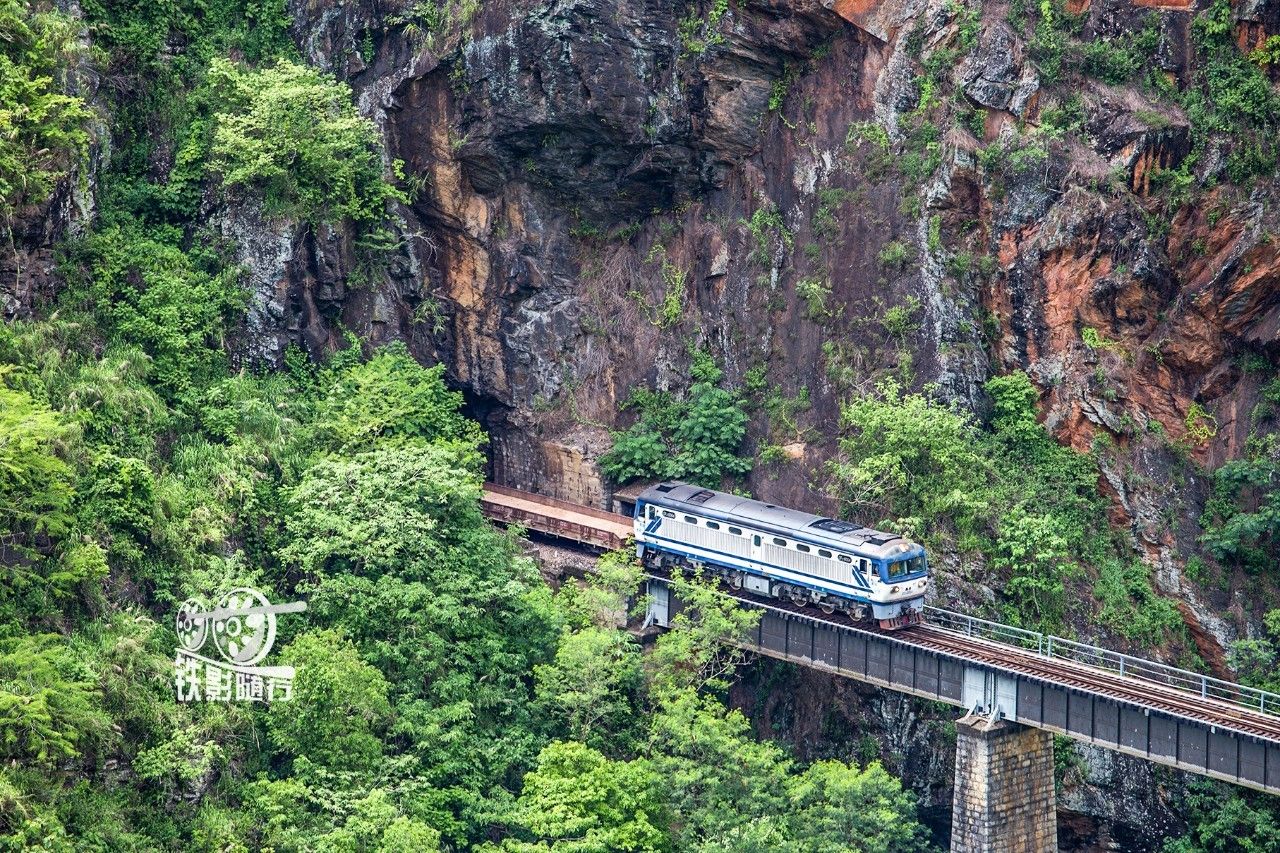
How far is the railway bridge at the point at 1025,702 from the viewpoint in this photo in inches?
2000

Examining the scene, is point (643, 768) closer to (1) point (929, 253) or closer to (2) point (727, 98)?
(1) point (929, 253)

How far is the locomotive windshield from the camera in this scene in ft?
183

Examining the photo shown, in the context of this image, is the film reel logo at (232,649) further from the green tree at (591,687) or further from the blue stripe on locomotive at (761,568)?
the blue stripe on locomotive at (761,568)

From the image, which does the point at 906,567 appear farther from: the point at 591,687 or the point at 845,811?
the point at 591,687

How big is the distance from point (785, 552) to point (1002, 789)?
31.2 feet

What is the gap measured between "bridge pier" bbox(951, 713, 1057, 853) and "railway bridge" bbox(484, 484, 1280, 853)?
27 mm

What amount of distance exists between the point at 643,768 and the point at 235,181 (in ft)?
77.0

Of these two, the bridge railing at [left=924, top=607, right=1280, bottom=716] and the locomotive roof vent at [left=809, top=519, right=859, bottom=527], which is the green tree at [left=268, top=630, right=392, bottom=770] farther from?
the bridge railing at [left=924, top=607, right=1280, bottom=716]

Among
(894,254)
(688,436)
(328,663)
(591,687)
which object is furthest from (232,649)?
(894,254)

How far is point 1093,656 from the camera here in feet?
187

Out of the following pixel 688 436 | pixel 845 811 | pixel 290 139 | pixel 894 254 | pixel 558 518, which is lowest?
pixel 845 811

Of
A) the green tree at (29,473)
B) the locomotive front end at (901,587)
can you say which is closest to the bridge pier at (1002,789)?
the locomotive front end at (901,587)

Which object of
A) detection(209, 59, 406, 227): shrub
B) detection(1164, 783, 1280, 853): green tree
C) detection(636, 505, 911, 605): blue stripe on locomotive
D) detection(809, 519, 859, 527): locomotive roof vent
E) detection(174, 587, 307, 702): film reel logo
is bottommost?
detection(1164, 783, 1280, 853): green tree

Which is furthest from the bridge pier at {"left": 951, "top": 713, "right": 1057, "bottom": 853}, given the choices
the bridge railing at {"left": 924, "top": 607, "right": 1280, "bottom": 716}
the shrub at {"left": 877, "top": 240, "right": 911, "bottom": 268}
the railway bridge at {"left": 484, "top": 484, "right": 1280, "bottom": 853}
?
the shrub at {"left": 877, "top": 240, "right": 911, "bottom": 268}
